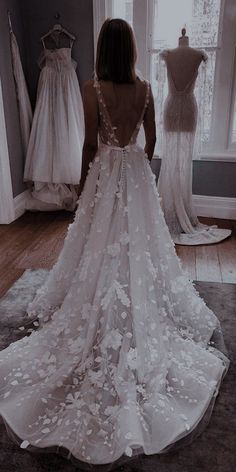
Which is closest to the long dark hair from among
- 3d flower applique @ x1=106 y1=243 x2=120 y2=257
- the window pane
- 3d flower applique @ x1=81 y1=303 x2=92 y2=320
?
3d flower applique @ x1=106 y1=243 x2=120 y2=257

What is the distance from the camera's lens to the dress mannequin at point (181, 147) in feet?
9.58

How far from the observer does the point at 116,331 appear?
1.66 meters

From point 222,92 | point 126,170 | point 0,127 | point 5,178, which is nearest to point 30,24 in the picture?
point 0,127

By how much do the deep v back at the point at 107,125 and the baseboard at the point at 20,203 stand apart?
2094mm

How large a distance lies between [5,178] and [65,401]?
7.62ft

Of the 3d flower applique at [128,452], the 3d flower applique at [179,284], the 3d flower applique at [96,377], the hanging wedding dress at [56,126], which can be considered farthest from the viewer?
the hanging wedding dress at [56,126]

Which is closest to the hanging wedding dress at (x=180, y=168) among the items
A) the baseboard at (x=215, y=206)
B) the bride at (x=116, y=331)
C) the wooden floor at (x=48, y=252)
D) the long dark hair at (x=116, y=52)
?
the wooden floor at (x=48, y=252)

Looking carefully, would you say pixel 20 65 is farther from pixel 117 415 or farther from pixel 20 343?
pixel 117 415

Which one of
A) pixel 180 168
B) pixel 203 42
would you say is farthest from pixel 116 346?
pixel 203 42

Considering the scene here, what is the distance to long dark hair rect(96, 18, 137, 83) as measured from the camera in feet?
4.91

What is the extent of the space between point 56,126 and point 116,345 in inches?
94.2

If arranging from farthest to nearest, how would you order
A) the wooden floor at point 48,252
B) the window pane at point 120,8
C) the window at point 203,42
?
1. the window pane at point 120,8
2. the window at point 203,42
3. the wooden floor at point 48,252

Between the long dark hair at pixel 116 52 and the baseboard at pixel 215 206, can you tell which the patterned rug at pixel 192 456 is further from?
the baseboard at pixel 215 206

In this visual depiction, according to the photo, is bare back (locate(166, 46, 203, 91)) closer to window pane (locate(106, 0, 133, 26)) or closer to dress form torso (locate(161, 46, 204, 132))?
dress form torso (locate(161, 46, 204, 132))
